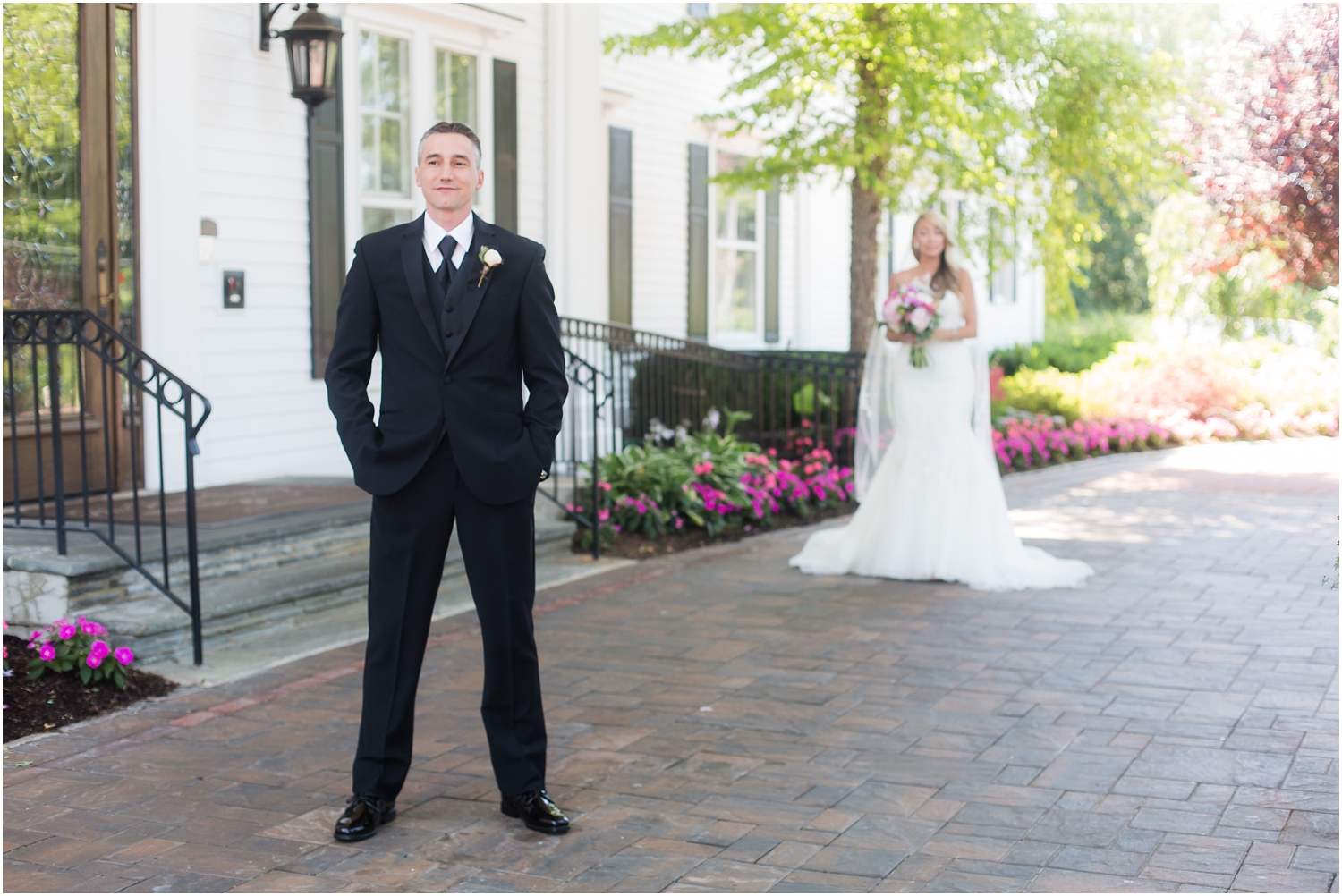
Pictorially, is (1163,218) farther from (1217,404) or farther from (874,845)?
(874,845)

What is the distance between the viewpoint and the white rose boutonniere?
355 cm

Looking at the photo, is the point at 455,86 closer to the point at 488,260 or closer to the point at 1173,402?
the point at 488,260

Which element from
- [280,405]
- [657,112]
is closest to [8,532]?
[280,405]

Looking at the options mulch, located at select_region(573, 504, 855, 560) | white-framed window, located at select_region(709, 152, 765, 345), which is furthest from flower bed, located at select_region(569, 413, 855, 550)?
white-framed window, located at select_region(709, 152, 765, 345)

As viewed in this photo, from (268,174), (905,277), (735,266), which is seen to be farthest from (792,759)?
(735,266)

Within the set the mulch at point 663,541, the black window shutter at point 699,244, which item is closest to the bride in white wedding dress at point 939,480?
the mulch at point 663,541

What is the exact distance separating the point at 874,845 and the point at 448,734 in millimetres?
1665

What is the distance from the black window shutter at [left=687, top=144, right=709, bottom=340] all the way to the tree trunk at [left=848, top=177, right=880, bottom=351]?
217 centimetres

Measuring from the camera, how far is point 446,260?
3.68 meters

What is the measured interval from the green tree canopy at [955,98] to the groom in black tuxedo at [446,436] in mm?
6397

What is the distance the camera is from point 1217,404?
16.3 meters

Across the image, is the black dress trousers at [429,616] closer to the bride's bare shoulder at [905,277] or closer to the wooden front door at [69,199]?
the wooden front door at [69,199]

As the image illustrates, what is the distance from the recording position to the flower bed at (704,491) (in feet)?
28.5

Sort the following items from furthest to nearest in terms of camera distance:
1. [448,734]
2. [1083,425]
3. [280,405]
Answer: [1083,425] → [280,405] → [448,734]
